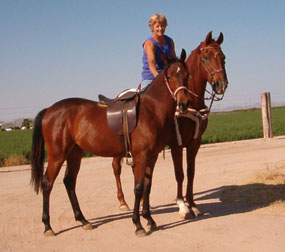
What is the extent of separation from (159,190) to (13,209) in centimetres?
291

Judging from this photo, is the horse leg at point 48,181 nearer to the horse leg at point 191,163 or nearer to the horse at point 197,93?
the horse at point 197,93

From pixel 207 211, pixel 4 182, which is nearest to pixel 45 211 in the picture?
pixel 207 211

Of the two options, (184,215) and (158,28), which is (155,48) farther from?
(184,215)

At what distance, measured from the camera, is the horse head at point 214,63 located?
5.11 m

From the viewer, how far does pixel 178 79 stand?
489 cm

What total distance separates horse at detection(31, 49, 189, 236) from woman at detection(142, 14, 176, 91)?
653mm

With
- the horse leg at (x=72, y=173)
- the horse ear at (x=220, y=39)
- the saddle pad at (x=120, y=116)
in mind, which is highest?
the horse ear at (x=220, y=39)

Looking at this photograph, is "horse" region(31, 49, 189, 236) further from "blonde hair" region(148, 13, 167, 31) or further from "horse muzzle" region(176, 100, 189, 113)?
"blonde hair" region(148, 13, 167, 31)

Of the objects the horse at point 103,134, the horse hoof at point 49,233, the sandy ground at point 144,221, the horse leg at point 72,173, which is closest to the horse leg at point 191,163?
the sandy ground at point 144,221

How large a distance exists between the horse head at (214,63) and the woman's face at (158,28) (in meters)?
0.80

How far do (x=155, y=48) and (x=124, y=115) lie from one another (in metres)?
1.39

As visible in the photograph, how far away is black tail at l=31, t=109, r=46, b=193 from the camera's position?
561 centimetres

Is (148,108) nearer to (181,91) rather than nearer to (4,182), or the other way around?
(181,91)

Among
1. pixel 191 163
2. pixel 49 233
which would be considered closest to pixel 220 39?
pixel 191 163
